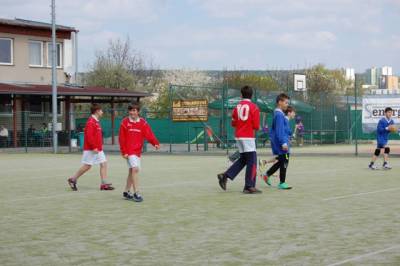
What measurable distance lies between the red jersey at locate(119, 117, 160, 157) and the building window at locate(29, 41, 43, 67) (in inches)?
1335

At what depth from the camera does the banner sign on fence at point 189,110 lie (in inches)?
1283

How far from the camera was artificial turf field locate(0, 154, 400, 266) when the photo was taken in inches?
312

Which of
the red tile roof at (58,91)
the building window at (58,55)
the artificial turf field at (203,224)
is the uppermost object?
the building window at (58,55)

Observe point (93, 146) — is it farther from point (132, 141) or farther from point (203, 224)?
point (203, 224)

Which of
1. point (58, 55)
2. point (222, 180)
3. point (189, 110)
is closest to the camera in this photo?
point (222, 180)

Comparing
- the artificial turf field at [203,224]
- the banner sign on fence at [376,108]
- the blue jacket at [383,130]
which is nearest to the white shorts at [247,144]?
the artificial turf field at [203,224]

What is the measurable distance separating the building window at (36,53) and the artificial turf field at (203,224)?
29.8 m

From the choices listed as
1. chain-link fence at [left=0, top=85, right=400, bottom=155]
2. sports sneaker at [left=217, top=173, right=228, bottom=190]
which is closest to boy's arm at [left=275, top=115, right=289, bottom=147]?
sports sneaker at [left=217, top=173, right=228, bottom=190]

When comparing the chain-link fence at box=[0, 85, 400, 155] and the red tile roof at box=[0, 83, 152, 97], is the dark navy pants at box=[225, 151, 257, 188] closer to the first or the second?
the chain-link fence at box=[0, 85, 400, 155]

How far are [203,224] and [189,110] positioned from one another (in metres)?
22.7

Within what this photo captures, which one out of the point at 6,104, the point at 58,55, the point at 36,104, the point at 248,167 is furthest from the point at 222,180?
the point at 58,55

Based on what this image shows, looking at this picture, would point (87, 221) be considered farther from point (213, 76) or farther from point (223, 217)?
point (213, 76)

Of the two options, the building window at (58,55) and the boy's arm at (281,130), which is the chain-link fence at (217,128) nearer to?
the building window at (58,55)

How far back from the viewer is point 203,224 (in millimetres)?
10141
